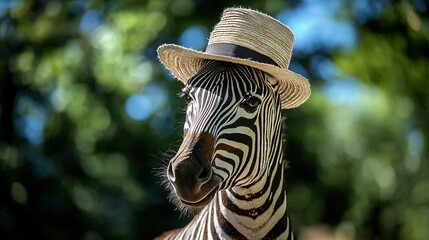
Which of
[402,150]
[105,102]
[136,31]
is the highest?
[136,31]

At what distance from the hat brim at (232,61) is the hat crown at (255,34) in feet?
0.39

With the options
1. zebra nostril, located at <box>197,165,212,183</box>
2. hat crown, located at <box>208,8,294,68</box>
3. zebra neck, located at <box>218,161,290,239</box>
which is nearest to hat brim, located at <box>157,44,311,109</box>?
hat crown, located at <box>208,8,294,68</box>

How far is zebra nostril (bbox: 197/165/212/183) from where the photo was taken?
3547mm

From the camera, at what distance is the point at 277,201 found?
4.11 meters

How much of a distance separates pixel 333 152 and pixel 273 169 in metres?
22.6

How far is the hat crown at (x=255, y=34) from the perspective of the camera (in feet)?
13.6

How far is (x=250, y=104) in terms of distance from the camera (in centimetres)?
389

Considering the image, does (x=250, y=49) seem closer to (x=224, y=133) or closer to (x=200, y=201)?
(x=224, y=133)

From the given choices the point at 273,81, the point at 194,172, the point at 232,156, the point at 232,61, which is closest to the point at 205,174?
the point at 194,172

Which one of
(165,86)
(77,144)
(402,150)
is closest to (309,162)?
(402,150)

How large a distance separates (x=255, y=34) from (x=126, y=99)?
44.5 ft

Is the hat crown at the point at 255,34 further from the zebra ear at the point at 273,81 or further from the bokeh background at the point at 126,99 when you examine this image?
the bokeh background at the point at 126,99

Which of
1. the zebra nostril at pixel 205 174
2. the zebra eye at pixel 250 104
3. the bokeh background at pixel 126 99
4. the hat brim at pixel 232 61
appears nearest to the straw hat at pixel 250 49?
the hat brim at pixel 232 61

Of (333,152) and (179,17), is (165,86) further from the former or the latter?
(333,152)
